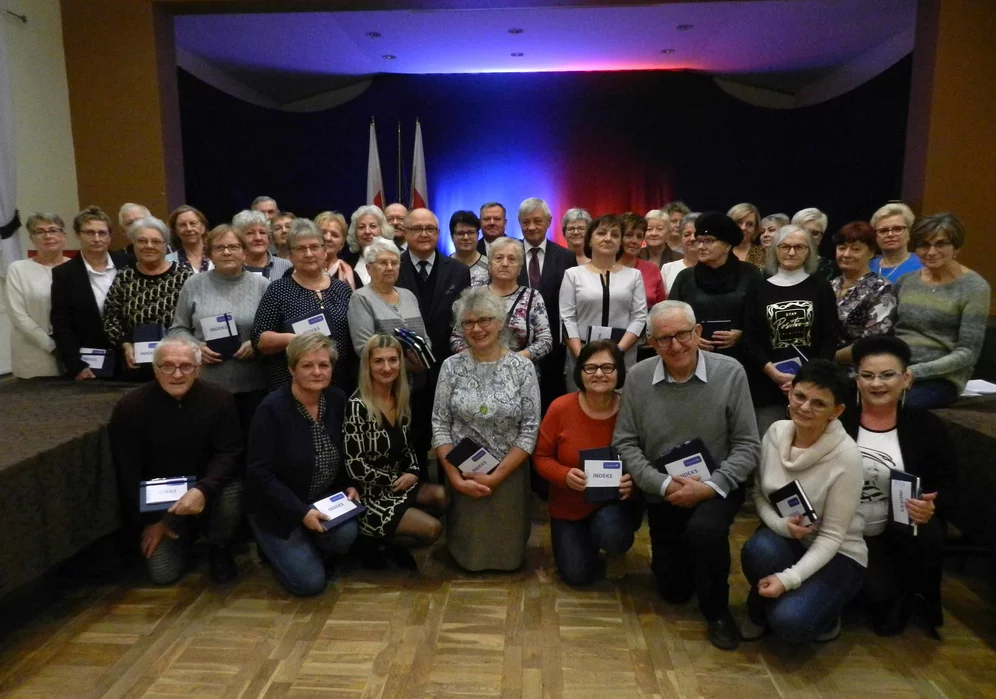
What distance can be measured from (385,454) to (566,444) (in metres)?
0.75

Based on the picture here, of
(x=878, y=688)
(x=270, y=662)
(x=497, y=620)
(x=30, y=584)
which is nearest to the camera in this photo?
(x=878, y=688)

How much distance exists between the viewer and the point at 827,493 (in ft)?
7.52

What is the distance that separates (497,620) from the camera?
8.43ft

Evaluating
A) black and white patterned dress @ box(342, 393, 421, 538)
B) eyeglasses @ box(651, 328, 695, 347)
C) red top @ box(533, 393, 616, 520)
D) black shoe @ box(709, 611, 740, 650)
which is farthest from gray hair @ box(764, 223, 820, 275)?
black and white patterned dress @ box(342, 393, 421, 538)

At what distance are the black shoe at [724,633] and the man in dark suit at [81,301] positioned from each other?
284cm

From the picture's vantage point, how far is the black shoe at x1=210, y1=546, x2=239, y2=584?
113 inches

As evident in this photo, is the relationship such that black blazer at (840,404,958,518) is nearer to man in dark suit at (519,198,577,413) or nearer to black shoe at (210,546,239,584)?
man in dark suit at (519,198,577,413)

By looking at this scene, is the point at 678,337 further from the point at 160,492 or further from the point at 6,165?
the point at 6,165

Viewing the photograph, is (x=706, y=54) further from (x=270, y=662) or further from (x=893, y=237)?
(x=270, y=662)

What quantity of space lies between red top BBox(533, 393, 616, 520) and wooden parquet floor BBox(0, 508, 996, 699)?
1.07 feet

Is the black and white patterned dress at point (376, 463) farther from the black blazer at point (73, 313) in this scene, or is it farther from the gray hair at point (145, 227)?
the black blazer at point (73, 313)

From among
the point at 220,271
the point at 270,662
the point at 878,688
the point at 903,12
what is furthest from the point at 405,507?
the point at 903,12

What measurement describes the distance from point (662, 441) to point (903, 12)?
5.55 m

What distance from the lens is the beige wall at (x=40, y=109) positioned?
4.59m
